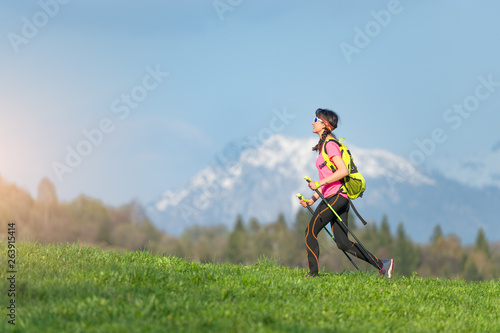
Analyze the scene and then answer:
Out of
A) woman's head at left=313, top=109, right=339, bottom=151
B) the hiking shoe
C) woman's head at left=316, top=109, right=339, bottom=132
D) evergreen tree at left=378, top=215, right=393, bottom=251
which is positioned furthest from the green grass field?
evergreen tree at left=378, top=215, right=393, bottom=251

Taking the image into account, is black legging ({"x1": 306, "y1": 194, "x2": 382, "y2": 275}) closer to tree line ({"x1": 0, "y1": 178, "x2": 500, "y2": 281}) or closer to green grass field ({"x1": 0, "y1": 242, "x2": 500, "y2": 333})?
green grass field ({"x1": 0, "y1": 242, "x2": 500, "y2": 333})

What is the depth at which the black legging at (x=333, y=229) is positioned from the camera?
1094 cm

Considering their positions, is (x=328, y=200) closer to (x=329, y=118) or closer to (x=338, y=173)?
(x=338, y=173)

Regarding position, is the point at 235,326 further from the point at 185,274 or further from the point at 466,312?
the point at 466,312

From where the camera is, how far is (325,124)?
1116 centimetres

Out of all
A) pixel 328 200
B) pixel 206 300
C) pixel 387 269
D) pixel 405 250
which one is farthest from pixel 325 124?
pixel 405 250

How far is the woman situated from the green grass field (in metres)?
0.64

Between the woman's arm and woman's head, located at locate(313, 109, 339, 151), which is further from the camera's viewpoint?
woman's head, located at locate(313, 109, 339, 151)

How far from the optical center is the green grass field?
23.7 feet

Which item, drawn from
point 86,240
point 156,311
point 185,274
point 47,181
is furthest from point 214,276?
point 47,181

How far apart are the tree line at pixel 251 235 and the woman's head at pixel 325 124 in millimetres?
63866

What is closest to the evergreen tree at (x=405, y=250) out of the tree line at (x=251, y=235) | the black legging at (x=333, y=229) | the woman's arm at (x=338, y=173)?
the tree line at (x=251, y=235)

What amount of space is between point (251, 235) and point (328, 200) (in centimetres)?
14974

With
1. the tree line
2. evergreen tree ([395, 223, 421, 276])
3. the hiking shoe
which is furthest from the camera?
evergreen tree ([395, 223, 421, 276])
